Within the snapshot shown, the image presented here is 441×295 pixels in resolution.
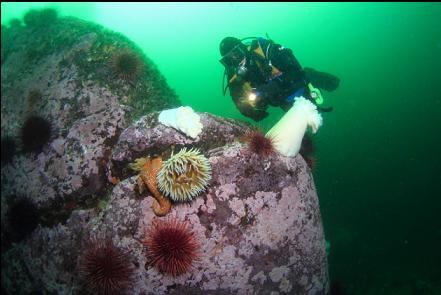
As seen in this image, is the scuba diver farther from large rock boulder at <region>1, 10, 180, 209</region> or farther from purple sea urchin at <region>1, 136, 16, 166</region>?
purple sea urchin at <region>1, 136, 16, 166</region>

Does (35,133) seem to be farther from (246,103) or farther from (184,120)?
(246,103)

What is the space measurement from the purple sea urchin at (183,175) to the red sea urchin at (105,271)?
1031 mm

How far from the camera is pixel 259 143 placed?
15.8 feet

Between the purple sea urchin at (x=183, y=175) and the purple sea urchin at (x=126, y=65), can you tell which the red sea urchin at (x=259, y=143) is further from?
the purple sea urchin at (x=126, y=65)

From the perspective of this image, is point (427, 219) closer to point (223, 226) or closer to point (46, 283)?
point (223, 226)

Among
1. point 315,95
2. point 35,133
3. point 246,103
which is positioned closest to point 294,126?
point 315,95

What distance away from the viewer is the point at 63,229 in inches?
207

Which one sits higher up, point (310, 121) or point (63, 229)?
point (310, 121)

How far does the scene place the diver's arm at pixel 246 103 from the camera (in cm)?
639

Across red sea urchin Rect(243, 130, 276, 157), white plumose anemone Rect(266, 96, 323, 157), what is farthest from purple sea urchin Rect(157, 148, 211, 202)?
white plumose anemone Rect(266, 96, 323, 157)

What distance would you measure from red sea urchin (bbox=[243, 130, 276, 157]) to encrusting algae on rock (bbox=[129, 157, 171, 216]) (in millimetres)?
1322

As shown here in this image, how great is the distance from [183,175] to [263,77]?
2952 mm

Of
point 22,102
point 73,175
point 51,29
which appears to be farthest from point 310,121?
point 51,29

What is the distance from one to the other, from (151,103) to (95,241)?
3242 mm
